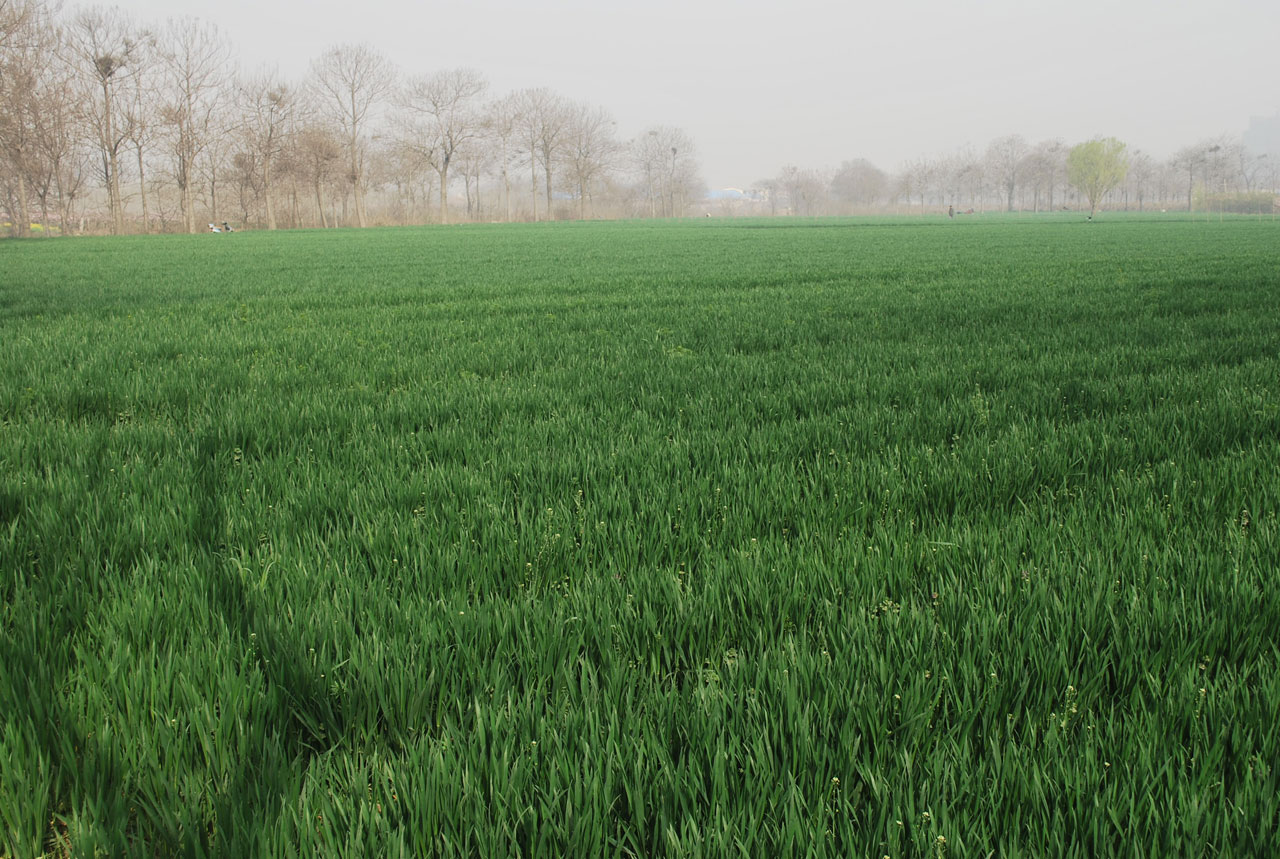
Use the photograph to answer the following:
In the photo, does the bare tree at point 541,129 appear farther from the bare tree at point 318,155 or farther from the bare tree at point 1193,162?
the bare tree at point 1193,162

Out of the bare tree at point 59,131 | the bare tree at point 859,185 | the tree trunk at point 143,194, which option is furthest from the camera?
the bare tree at point 859,185

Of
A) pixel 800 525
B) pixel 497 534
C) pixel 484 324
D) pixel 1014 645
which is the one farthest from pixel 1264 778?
pixel 484 324

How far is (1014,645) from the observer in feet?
5.48

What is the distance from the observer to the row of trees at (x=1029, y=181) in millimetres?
107312

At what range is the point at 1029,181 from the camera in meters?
125

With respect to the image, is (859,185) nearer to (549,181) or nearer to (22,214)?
(549,181)

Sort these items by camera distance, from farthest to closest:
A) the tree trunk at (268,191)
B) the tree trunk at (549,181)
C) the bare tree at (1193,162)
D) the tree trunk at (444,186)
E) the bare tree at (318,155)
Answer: the bare tree at (1193,162) → the tree trunk at (549,181) → the tree trunk at (444,186) → the bare tree at (318,155) → the tree trunk at (268,191)

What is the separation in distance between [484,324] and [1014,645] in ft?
23.9

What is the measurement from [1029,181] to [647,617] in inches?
5844

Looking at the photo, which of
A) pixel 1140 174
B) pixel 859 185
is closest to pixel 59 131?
pixel 859 185

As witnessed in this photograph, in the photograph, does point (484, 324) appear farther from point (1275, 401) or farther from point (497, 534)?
point (1275, 401)

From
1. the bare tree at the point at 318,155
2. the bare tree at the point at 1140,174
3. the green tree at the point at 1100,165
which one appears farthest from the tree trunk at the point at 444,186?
the bare tree at the point at 1140,174

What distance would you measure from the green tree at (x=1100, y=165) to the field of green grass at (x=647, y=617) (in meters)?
124

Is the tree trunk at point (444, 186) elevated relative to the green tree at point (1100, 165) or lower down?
lower down
